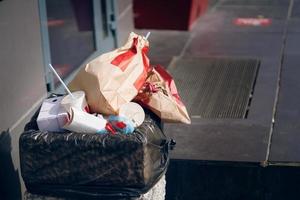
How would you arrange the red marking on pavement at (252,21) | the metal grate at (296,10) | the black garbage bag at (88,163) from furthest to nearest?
1. the metal grate at (296,10)
2. the red marking on pavement at (252,21)
3. the black garbage bag at (88,163)

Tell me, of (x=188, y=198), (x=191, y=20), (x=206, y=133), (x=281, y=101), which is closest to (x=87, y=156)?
(x=188, y=198)

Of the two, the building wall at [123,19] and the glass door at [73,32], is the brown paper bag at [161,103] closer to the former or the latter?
the glass door at [73,32]

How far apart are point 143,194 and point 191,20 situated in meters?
4.42

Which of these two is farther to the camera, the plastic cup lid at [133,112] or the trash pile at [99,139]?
the plastic cup lid at [133,112]

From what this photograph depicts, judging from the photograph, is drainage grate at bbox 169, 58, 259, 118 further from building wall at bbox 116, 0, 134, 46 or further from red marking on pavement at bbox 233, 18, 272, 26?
red marking on pavement at bbox 233, 18, 272, 26

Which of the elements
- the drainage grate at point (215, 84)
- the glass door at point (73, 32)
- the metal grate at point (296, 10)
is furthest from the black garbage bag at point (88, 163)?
the metal grate at point (296, 10)

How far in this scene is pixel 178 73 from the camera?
5.68m

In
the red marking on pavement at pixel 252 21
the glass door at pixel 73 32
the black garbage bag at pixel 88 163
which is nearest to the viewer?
the black garbage bag at pixel 88 163

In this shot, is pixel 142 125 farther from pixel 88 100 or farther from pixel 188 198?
pixel 188 198

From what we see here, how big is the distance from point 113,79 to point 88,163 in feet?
1.30

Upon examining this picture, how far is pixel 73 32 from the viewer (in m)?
5.10

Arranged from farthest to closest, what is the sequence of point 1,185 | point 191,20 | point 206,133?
1. point 191,20
2. point 206,133
3. point 1,185

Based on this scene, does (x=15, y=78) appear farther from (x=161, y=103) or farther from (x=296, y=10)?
(x=296, y=10)

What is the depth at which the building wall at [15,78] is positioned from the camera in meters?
3.41
